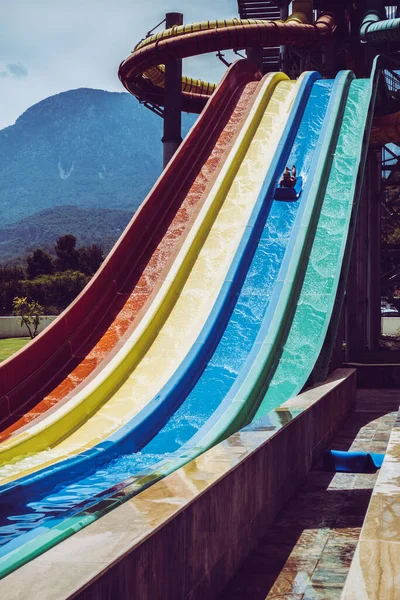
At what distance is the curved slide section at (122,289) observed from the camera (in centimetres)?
971

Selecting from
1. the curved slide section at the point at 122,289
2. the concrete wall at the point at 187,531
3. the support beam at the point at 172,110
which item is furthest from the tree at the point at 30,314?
the concrete wall at the point at 187,531

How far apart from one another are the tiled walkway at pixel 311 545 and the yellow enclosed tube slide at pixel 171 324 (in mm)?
2298

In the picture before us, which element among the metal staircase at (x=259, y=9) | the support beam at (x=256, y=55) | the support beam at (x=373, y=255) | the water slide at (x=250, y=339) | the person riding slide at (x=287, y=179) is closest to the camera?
the water slide at (x=250, y=339)

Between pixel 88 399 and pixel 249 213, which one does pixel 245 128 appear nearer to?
pixel 249 213

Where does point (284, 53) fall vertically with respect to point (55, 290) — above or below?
above

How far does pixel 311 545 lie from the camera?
5500mm

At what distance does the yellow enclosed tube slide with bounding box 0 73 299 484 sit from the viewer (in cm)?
841

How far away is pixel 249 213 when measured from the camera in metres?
13.5

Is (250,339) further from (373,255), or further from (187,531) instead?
(373,255)

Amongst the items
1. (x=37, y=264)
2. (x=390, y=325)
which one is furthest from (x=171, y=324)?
(x=37, y=264)

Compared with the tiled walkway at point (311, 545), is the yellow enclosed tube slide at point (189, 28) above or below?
above

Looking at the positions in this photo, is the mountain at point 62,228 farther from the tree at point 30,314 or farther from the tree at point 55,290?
the tree at point 30,314

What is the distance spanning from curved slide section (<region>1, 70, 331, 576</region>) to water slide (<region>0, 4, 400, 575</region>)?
19 millimetres

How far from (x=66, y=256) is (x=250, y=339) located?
58841 mm
